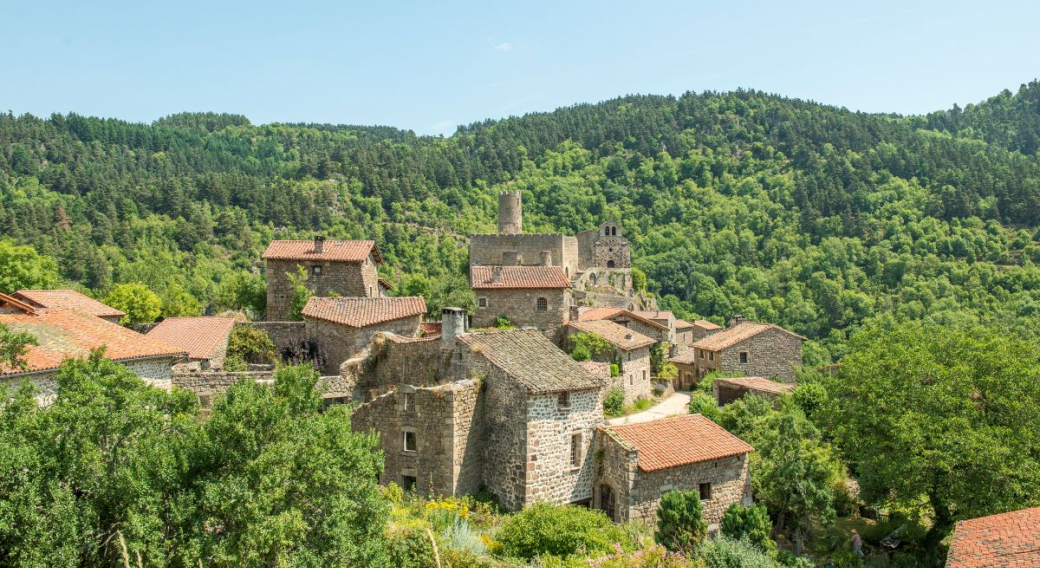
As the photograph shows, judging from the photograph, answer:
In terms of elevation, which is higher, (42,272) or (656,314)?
(42,272)

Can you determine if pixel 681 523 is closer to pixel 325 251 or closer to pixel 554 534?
pixel 554 534

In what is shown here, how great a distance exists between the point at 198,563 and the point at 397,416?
837 cm

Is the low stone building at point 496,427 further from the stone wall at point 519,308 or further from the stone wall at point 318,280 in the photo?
the stone wall at point 318,280

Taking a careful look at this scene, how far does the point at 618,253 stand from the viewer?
233 feet

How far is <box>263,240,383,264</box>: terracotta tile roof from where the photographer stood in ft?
106

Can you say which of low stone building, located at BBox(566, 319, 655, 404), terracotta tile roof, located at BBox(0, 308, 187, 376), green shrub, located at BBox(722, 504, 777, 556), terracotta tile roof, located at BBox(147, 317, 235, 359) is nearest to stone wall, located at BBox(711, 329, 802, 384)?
low stone building, located at BBox(566, 319, 655, 404)

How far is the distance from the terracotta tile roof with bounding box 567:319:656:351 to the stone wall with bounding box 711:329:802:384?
10772 millimetres

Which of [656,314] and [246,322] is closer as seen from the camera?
→ [246,322]

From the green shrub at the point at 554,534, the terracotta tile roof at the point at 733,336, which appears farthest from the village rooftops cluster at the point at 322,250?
the terracotta tile roof at the point at 733,336

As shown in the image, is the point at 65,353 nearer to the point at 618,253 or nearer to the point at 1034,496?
the point at 1034,496

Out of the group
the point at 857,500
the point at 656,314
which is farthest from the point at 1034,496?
the point at 656,314

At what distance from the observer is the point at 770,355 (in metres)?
45.6

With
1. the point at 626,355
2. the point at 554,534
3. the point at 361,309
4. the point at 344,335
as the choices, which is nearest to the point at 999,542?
the point at 554,534

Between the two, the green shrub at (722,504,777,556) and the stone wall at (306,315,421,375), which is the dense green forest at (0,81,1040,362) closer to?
the stone wall at (306,315,421,375)
